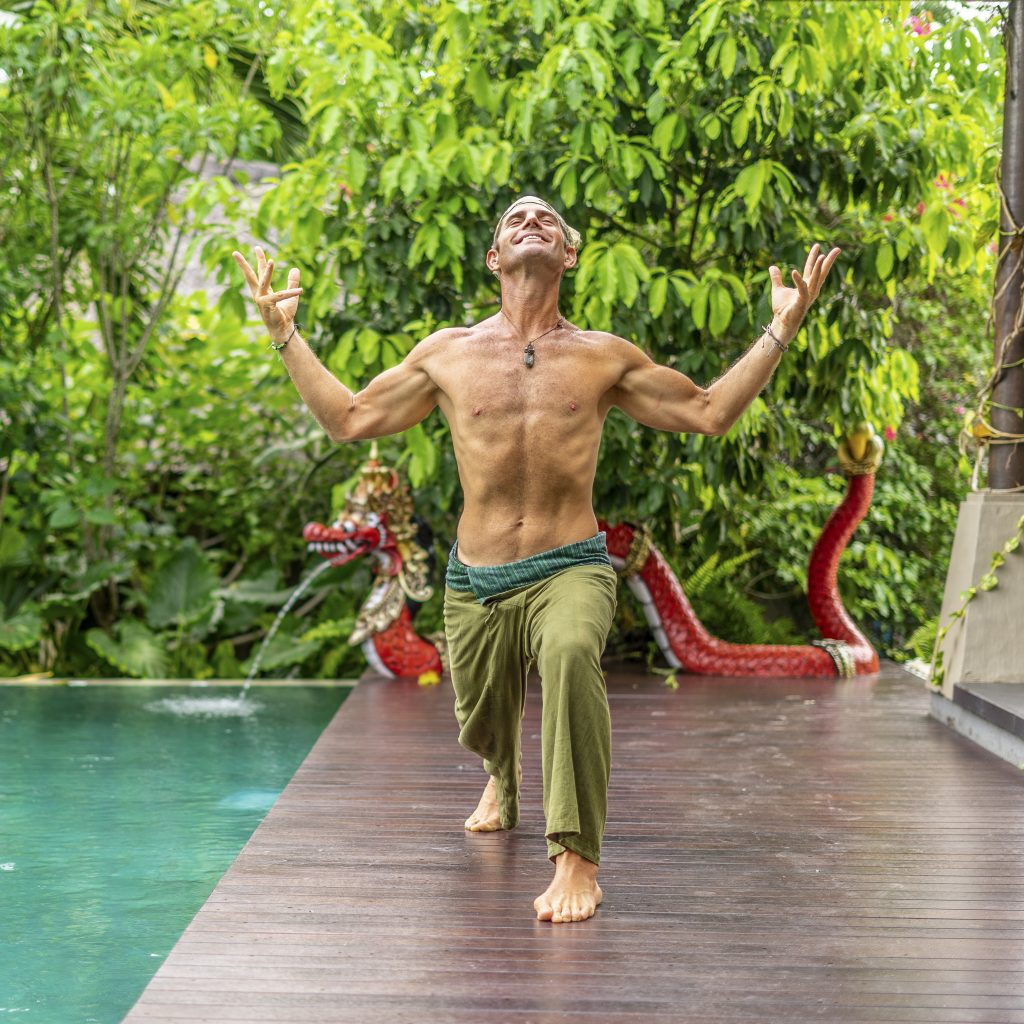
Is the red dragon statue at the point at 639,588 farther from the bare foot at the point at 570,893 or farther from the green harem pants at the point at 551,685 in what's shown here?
the bare foot at the point at 570,893

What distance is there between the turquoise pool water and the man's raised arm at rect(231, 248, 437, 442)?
1334 millimetres

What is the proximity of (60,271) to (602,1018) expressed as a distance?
6.39m

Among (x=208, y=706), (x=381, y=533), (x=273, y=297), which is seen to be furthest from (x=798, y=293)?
(x=208, y=706)

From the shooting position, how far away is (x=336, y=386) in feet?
11.0

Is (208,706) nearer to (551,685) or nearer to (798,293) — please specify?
(551,685)

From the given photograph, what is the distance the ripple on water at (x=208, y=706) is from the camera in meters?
6.31

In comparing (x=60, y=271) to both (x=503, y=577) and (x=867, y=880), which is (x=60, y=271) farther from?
(x=867, y=880)

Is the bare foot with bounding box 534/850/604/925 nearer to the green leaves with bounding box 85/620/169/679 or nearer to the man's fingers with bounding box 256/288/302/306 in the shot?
the man's fingers with bounding box 256/288/302/306

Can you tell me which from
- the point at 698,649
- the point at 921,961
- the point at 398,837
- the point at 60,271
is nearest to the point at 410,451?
the point at 698,649

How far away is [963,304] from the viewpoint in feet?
26.8

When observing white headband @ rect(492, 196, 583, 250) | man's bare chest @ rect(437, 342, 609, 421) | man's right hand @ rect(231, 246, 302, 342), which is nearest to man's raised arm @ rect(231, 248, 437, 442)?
man's right hand @ rect(231, 246, 302, 342)

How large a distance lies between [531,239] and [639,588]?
3.45m

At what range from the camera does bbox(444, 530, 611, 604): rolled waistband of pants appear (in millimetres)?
3219

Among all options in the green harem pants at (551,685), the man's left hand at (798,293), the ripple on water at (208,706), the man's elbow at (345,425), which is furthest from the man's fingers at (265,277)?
the ripple on water at (208,706)
